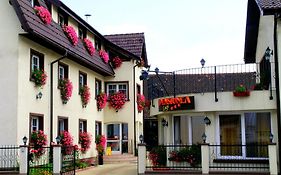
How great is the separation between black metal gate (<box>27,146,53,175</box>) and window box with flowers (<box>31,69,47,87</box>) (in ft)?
8.90

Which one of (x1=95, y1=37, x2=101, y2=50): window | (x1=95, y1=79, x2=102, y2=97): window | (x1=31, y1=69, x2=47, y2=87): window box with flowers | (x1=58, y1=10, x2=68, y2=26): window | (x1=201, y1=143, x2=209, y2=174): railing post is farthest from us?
(x1=95, y1=37, x2=101, y2=50): window

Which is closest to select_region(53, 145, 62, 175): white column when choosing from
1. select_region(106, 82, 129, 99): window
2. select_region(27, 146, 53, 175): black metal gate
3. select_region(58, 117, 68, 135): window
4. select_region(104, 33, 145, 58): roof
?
select_region(27, 146, 53, 175): black metal gate

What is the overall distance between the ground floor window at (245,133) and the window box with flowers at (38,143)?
278 inches

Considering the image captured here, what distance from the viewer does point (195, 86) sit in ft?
97.3

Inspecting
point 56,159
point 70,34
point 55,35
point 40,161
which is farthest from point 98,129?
point 56,159

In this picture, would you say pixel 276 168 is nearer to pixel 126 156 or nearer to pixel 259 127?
pixel 259 127

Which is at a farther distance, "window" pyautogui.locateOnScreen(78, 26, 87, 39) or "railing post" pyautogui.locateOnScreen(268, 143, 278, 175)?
"window" pyautogui.locateOnScreen(78, 26, 87, 39)

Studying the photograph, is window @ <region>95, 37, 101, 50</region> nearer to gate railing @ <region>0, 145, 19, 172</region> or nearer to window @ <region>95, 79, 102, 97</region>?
window @ <region>95, 79, 102, 97</region>

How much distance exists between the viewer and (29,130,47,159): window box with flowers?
17828 mm

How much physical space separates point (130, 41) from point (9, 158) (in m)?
16.5

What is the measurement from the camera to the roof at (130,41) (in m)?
30.8

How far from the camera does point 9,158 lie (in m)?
17.0

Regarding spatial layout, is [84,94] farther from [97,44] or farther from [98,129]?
[97,44]

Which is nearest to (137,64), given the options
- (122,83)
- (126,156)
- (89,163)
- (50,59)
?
(122,83)
